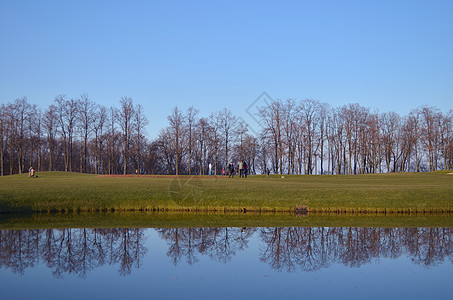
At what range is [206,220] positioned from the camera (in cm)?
2414

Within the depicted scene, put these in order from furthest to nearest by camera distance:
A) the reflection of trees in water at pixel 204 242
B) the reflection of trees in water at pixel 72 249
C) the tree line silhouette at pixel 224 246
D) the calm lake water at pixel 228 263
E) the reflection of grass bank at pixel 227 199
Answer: the reflection of grass bank at pixel 227 199, the reflection of trees in water at pixel 204 242, the tree line silhouette at pixel 224 246, the reflection of trees in water at pixel 72 249, the calm lake water at pixel 228 263

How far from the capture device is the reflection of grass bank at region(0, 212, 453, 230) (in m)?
22.2

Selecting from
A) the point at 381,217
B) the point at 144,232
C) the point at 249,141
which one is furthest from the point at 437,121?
the point at 144,232

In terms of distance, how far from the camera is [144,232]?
65.9ft

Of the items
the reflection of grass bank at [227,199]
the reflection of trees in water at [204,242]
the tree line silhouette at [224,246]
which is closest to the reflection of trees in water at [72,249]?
the tree line silhouette at [224,246]

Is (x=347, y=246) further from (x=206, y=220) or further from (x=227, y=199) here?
(x=227, y=199)

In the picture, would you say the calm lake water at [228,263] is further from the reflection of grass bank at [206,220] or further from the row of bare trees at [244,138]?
the row of bare trees at [244,138]

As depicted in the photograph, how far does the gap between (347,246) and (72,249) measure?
35.2 feet

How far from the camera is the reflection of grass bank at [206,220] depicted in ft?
73.0

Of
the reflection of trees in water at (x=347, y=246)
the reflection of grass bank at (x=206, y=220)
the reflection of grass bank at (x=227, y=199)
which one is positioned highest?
the reflection of grass bank at (x=227, y=199)

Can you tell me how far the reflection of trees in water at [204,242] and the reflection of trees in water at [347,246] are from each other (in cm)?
109

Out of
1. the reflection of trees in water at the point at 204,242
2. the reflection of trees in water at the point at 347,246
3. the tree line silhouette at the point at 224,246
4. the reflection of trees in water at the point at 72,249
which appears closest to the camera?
the reflection of trees in water at the point at 72,249

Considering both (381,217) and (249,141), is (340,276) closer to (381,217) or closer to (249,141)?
(381,217)

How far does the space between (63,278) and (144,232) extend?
8.02 m
